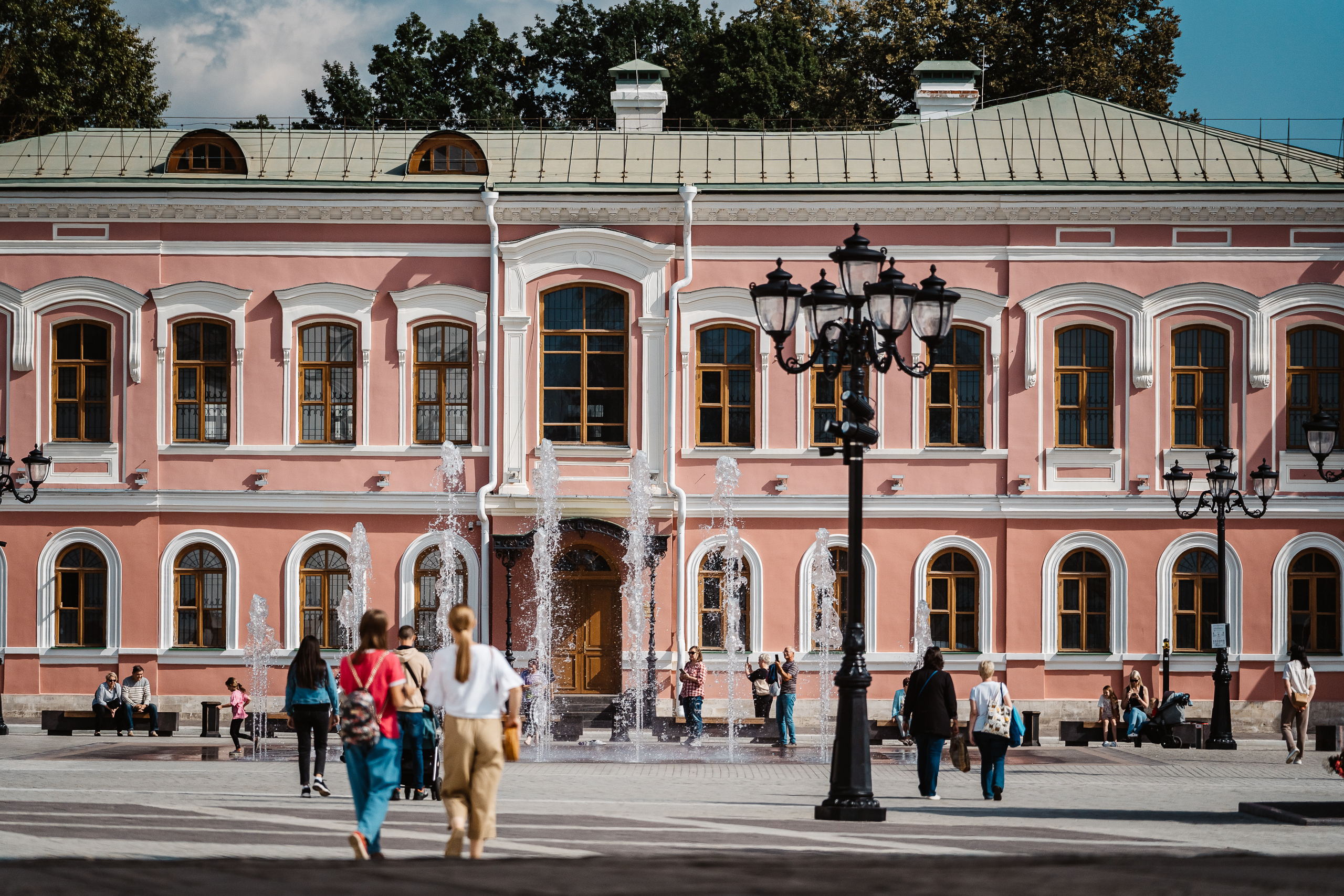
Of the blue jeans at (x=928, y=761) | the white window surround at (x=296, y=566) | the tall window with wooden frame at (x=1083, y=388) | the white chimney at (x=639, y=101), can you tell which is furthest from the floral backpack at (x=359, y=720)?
the white chimney at (x=639, y=101)

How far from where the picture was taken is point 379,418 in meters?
27.3

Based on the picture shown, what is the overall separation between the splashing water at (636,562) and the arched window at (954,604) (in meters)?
5.08

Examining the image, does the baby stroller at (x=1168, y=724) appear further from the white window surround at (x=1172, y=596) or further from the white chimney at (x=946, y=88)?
the white chimney at (x=946, y=88)

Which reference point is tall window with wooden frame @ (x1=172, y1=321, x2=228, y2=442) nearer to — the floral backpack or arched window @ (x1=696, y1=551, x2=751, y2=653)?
arched window @ (x1=696, y1=551, x2=751, y2=653)

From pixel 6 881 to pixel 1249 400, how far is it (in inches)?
933

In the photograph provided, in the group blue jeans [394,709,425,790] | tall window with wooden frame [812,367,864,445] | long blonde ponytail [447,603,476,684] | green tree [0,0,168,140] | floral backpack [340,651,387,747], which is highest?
green tree [0,0,168,140]

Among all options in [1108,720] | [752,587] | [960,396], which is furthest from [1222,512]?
[752,587]

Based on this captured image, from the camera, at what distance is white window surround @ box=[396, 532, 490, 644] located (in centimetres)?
2703

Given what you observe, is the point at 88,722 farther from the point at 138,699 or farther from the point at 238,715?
the point at 238,715

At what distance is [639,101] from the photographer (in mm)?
31922

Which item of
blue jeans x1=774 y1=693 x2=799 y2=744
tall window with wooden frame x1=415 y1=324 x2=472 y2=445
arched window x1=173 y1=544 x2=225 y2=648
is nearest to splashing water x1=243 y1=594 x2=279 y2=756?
arched window x1=173 y1=544 x2=225 y2=648

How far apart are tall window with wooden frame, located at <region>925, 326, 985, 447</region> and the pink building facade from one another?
0.19ft

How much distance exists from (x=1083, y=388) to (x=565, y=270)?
943 cm

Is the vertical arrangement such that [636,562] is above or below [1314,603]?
above
